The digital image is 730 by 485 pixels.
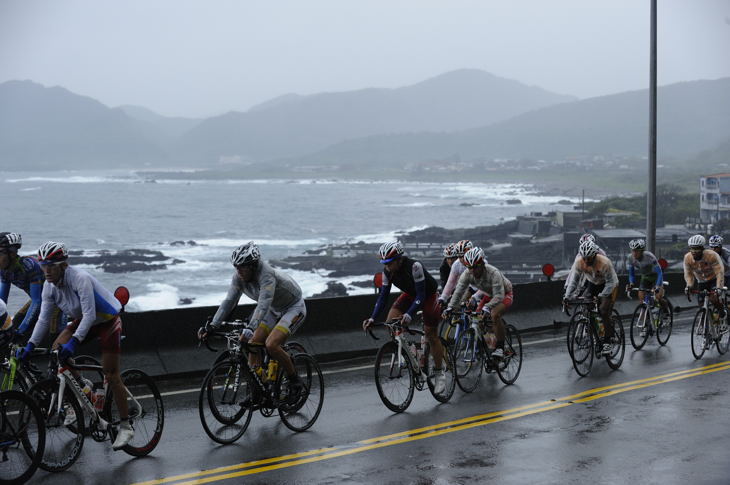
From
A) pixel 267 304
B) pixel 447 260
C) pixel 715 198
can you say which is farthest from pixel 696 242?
pixel 715 198

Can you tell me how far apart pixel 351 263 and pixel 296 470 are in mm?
127645

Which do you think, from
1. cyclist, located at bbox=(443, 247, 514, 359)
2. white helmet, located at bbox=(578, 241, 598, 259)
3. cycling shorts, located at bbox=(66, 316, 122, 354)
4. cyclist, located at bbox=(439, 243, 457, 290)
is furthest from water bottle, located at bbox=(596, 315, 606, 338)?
cycling shorts, located at bbox=(66, 316, 122, 354)

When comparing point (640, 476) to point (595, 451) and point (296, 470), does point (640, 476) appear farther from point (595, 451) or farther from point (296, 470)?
point (296, 470)

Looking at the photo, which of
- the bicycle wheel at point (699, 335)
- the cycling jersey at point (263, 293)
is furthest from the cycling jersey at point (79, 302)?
the bicycle wheel at point (699, 335)

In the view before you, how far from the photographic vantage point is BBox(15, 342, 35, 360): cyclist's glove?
805 centimetres

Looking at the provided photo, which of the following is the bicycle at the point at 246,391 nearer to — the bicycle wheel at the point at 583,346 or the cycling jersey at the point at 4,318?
the cycling jersey at the point at 4,318

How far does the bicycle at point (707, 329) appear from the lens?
1486cm

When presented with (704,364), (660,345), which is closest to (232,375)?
(704,364)

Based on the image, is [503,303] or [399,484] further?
[503,303]

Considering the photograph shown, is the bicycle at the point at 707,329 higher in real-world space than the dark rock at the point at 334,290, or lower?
higher

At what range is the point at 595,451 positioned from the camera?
888cm

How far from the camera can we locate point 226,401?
9.17 m

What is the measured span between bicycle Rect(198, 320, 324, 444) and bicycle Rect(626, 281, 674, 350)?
8.21 m

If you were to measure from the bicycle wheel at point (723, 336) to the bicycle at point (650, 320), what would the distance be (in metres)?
1.18
